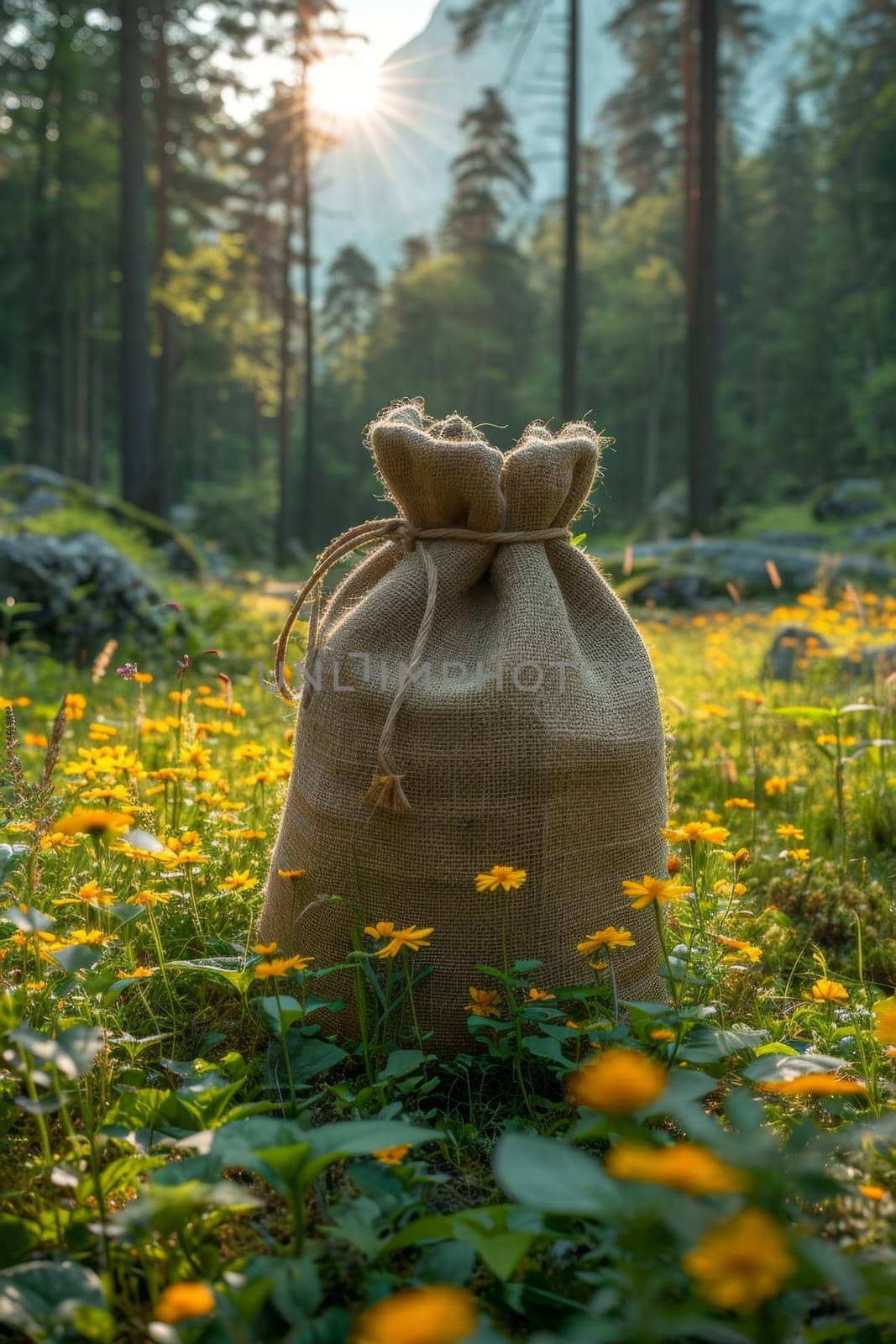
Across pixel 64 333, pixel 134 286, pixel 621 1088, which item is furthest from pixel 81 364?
pixel 621 1088

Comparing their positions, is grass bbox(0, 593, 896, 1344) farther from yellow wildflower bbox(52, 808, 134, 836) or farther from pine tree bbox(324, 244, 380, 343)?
pine tree bbox(324, 244, 380, 343)

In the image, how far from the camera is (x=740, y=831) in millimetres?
3121

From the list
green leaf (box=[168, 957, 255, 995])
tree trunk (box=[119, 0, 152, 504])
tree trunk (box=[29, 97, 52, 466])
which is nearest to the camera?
green leaf (box=[168, 957, 255, 995])

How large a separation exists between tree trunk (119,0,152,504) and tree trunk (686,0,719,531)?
274 inches

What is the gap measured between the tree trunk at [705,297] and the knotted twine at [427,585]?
12821 mm

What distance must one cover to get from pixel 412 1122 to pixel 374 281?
42954 mm

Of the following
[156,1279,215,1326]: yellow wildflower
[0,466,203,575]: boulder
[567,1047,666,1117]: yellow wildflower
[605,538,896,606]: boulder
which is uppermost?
[0,466,203,575]: boulder

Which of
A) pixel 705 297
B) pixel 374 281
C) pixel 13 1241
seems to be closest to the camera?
pixel 13 1241

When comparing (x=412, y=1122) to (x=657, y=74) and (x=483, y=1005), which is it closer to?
(x=483, y=1005)

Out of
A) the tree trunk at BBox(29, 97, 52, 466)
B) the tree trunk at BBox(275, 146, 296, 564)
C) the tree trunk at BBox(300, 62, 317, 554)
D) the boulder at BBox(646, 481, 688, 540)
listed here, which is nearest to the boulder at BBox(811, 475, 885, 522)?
the boulder at BBox(646, 481, 688, 540)

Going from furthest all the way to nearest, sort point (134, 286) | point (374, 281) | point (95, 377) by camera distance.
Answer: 1. point (374, 281)
2. point (95, 377)
3. point (134, 286)

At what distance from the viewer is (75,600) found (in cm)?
585

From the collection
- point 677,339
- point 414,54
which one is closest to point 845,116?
point 677,339

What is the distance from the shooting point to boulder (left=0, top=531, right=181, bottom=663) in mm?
6004
